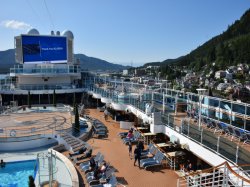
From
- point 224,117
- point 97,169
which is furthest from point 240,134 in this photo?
point 97,169

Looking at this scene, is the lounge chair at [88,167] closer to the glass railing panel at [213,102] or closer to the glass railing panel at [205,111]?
the glass railing panel at [205,111]

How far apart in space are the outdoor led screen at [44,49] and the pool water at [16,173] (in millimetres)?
23922

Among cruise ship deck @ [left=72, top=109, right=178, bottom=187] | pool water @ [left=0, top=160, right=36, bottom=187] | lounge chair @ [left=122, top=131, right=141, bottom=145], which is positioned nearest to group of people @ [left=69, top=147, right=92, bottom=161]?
cruise ship deck @ [left=72, top=109, right=178, bottom=187]

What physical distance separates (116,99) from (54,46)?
691 inches

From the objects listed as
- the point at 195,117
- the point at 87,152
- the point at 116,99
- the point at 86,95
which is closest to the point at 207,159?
the point at 195,117

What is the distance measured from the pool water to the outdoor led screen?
23922mm

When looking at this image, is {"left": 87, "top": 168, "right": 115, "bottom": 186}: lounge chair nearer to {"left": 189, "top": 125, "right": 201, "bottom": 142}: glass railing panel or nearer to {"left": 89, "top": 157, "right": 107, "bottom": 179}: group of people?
{"left": 89, "top": 157, "right": 107, "bottom": 179}: group of people

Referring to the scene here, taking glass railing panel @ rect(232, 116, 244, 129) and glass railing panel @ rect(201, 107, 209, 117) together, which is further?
glass railing panel @ rect(201, 107, 209, 117)

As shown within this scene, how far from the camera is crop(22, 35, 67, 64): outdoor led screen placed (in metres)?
35.6

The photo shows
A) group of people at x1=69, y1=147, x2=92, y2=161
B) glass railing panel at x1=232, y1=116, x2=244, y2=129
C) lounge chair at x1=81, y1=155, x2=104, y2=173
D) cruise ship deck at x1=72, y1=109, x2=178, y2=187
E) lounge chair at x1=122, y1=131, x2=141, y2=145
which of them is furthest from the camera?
lounge chair at x1=122, y1=131, x2=141, y2=145

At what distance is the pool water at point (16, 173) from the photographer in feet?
41.4

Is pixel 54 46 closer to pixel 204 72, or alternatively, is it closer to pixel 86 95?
pixel 86 95

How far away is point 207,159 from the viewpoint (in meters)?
10.9

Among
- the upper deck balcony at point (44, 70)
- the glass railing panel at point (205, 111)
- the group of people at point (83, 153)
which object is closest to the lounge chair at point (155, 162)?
the glass railing panel at point (205, 111)
